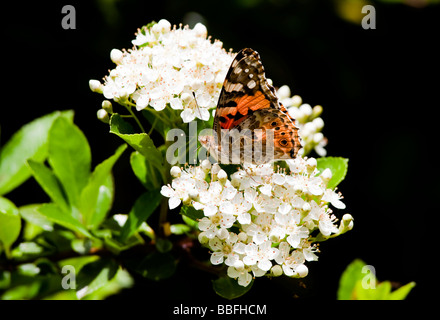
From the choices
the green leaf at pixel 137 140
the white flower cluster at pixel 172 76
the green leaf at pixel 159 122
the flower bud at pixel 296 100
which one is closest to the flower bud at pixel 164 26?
the white flower cluster at pixel 172 76

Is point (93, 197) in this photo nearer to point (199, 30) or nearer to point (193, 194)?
point (193, 194)

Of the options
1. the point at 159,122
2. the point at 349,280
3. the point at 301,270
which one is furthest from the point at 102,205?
the point at 349,280

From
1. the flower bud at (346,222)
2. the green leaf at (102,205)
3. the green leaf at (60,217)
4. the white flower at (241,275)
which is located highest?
the green leaf at (102,205)

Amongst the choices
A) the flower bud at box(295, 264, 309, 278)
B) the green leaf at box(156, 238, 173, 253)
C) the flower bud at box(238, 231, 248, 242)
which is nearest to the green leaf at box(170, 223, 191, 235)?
the green leaf at box(156, 238, 173, 253)

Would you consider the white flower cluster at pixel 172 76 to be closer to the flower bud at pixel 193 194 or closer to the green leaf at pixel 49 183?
the flower bud at pixel 193 194

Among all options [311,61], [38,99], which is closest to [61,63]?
[38,99]

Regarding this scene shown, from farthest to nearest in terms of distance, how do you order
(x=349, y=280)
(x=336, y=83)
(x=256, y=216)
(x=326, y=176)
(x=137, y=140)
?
(x=336, y=83) < (x=349, y=280) < (x=326, y=176) < (x=256, y=216) < (x=137, y=140)
